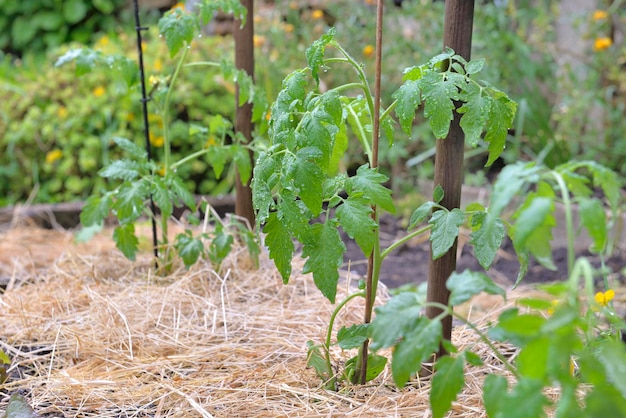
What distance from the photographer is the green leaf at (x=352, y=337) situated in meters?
1.58

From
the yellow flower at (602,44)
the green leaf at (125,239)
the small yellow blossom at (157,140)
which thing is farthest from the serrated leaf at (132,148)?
the yellow flower at (602,44)

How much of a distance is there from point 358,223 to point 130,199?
1.08 m

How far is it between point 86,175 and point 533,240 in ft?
12.4

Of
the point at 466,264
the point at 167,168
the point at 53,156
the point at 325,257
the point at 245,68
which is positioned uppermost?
the point at 245,68

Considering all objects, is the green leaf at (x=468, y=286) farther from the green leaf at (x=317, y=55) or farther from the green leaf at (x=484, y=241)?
the green leaf at (x=317, y=55)

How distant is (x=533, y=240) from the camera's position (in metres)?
1.08

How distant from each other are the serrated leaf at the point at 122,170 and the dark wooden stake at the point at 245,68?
0.41 m

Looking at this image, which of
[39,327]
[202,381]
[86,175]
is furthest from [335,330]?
[86,175]

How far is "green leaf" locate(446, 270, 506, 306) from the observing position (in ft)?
3.68

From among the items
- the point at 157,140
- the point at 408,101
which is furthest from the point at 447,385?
the point at 157,140

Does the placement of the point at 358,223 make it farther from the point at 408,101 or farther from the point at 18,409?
the point at 18,409

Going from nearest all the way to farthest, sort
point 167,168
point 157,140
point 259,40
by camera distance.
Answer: point 167,168, point 157,140, point 259,40

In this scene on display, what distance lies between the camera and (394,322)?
46.0 inches

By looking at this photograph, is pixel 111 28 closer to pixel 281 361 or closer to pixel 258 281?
pixel 258 281
